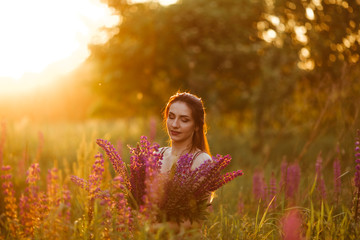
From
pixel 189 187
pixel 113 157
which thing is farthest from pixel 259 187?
pixel 113 157

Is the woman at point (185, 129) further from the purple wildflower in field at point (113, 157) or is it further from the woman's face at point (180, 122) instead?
the purple wildflower in field at point (113, 157)

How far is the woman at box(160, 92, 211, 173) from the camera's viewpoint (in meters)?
2.84

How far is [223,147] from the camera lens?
8.05m

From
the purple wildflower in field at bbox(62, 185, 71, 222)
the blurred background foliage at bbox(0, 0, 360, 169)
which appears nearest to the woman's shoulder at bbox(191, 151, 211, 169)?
the purple wildflower in field at bbox(62, 185, 71, 222)

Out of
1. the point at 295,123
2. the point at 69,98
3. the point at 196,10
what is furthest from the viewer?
the point at 69,98

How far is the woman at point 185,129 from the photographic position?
2844 mm

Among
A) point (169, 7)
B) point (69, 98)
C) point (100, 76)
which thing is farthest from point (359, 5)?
point (69, 98)

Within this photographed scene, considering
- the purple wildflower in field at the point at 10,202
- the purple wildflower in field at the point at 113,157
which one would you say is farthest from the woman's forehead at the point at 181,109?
the purple wildflower in field at the point at 10,202

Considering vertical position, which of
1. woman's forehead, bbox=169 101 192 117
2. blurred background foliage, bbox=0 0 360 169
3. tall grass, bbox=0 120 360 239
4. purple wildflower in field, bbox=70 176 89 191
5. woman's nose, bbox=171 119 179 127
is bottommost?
tall grass, bbox=0 120 360 239

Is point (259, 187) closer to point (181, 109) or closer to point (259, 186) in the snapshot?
point (259, 186)

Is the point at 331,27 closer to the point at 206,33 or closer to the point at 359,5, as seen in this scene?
the point at 359,5

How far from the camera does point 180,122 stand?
2.85 meters

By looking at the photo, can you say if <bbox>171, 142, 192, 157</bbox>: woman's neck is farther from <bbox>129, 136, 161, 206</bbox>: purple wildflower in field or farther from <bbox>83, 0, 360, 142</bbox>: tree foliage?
<bbox>83, 0, 360, 142</bbox>: tree foliage

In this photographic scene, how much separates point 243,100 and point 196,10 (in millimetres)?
2756
